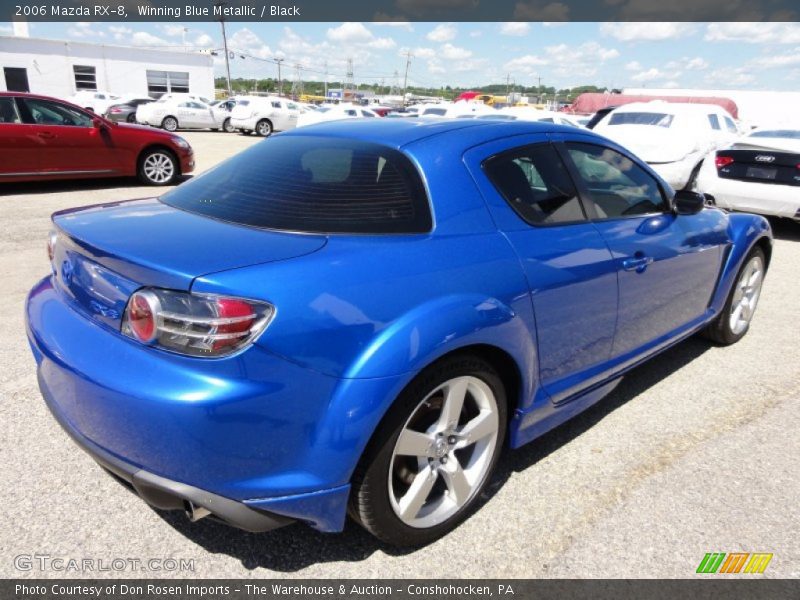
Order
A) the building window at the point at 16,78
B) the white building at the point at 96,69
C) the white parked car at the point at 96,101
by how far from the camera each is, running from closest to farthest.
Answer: the white parked car at the point at 96,101 → the building window at the point at 16,78 → the white building at the point at 96,69

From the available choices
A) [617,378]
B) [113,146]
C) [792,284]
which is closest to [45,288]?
[617,378]

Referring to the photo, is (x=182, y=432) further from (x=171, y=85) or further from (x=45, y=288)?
(x=171, y=85)

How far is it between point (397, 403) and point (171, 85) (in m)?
49.6

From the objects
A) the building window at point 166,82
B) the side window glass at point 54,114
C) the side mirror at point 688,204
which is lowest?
the building window at point 166,82

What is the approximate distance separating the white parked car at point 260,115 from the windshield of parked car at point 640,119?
16.2 m

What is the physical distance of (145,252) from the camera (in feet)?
6.27

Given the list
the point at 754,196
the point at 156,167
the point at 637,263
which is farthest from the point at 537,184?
the point at 156,167

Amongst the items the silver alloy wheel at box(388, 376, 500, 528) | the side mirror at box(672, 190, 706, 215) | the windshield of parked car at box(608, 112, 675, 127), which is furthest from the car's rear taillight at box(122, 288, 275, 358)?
the windshield of parked car at box(608, 112, 675, 127)

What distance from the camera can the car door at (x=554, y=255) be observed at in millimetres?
2434

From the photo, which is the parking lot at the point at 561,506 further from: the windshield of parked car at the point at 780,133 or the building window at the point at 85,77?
the building window at the point at 85,77

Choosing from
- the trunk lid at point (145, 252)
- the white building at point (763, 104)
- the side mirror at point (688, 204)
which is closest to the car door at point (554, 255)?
the trunk lid at point (145, 252)

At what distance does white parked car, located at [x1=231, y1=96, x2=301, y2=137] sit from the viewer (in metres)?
25.1

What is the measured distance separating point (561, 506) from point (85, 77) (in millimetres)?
47317

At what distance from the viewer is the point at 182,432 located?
172 centimetres
